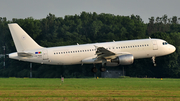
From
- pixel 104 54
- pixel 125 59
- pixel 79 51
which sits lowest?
pixel 125 59

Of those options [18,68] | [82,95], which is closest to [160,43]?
[82,95]

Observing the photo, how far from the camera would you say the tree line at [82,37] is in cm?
8012

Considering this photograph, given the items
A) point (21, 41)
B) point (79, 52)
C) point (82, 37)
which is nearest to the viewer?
point (79, 52)

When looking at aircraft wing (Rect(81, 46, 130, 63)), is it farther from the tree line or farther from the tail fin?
the tree line

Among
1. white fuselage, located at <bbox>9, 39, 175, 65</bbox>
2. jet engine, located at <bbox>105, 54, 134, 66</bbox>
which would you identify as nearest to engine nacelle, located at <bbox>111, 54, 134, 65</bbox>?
jet engine, located at <bbox>105, 54, 134, 66</bbox>

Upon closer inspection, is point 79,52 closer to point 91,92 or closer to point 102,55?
point 102,55

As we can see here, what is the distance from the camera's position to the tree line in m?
80.1

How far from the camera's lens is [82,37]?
106188mm

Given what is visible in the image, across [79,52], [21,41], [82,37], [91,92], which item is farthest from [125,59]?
[82,37]

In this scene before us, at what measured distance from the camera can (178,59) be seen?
83875mm

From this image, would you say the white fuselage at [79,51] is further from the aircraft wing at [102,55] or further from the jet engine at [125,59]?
the jet engine at [125,59]

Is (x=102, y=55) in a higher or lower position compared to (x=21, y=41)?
lower

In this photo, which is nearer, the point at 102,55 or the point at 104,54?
the point at 104,54

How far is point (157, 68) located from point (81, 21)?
5905 centimetres
